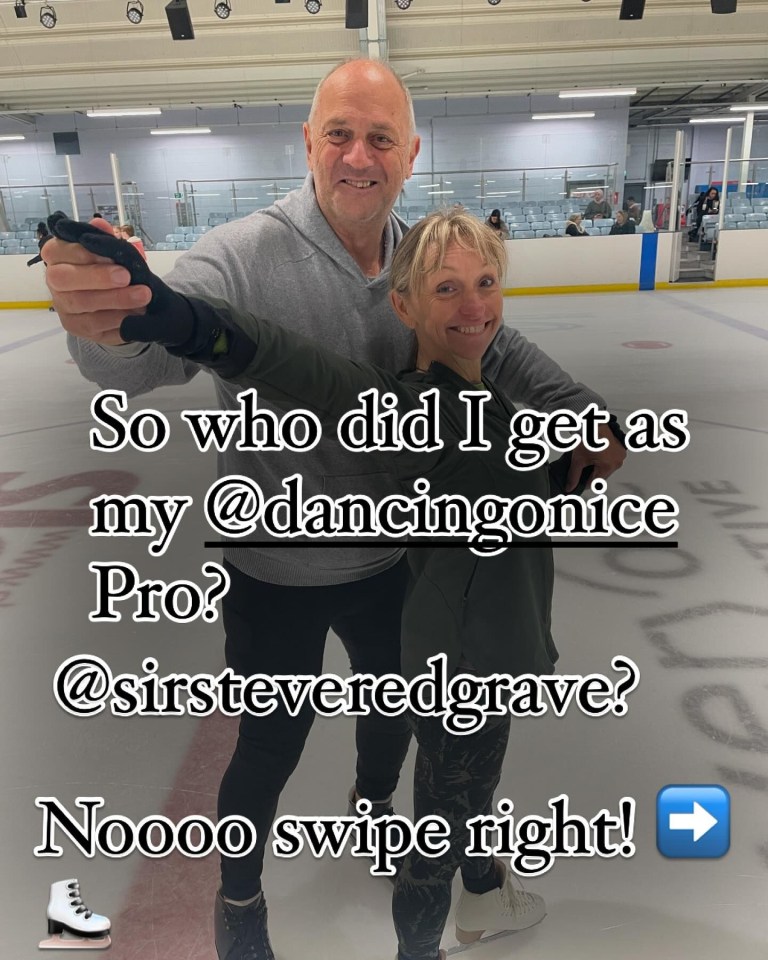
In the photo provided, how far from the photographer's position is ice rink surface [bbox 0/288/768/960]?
4.04 ft

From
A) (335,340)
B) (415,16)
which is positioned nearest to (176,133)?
(415,16)

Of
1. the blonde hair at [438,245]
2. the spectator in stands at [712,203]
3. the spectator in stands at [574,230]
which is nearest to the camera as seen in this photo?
the blonde hair at [438,245]

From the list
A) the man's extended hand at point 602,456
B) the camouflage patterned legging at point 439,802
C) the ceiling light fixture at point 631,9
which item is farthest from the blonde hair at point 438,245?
the ceiling light fixture at point 631,9

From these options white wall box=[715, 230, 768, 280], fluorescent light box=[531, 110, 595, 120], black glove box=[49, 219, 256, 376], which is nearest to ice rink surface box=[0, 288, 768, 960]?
black glove box=[49, 219, 256, 376]

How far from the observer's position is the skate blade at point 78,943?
1.20 metres

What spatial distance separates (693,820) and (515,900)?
337 millimetres

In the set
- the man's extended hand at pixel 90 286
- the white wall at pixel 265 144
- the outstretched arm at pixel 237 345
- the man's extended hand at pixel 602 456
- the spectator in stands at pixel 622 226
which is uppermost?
the white wall at pixel 265 144

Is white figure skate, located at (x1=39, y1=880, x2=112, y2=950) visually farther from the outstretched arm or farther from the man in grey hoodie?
the outstretched arm

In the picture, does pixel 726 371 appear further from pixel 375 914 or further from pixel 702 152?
pixel 702 152

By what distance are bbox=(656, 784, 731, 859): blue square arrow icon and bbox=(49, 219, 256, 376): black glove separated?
901 millimetres

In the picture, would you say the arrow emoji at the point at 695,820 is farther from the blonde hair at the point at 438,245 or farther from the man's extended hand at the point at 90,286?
the man's extended hand at the point at 90,286

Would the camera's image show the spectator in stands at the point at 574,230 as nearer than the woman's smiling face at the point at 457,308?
No

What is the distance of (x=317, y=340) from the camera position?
0.92m

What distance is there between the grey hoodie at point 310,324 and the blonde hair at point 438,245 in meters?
0.09
